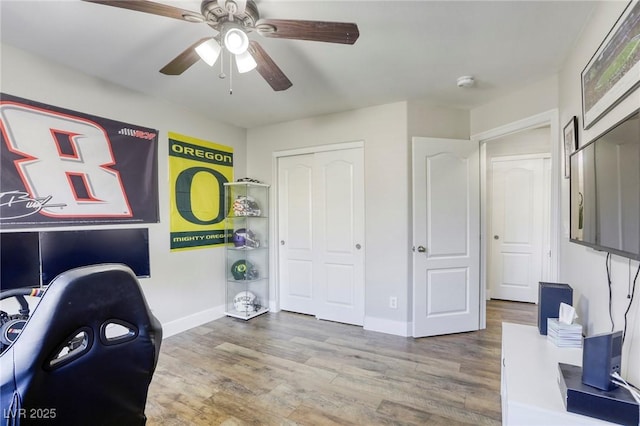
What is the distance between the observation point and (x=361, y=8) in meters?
1.73

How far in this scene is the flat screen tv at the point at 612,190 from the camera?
1068 millimetres

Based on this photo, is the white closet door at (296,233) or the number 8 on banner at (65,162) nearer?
the number 8 on banner at (65,162)

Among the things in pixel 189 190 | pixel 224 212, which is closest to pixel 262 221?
pixel 224 212

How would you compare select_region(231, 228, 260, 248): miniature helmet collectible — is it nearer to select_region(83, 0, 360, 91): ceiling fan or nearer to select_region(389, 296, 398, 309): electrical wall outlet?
select_region(389, 296, 398, 309): electrical wall outlet

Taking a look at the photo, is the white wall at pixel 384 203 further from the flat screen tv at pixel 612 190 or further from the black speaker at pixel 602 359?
the black speaker at pixel 602 359

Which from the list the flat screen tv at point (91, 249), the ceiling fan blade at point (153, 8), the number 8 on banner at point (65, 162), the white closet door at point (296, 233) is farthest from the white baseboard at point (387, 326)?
the ceiling fan blade at point (153, 8)

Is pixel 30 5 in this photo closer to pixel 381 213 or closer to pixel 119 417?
pixel 119 417

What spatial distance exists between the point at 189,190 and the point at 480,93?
3169 millimetres

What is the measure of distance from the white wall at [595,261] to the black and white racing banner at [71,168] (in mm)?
3435

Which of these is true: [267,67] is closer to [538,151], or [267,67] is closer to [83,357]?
[83,357]

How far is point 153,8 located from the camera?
1.40 m

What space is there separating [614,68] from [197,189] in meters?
3.47

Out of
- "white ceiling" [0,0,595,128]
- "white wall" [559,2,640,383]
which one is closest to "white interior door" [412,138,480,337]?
"white ceiling" [0,0,595,128]

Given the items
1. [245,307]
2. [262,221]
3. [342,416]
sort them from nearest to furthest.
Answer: [342,416] < [245,307] < [262,221]
